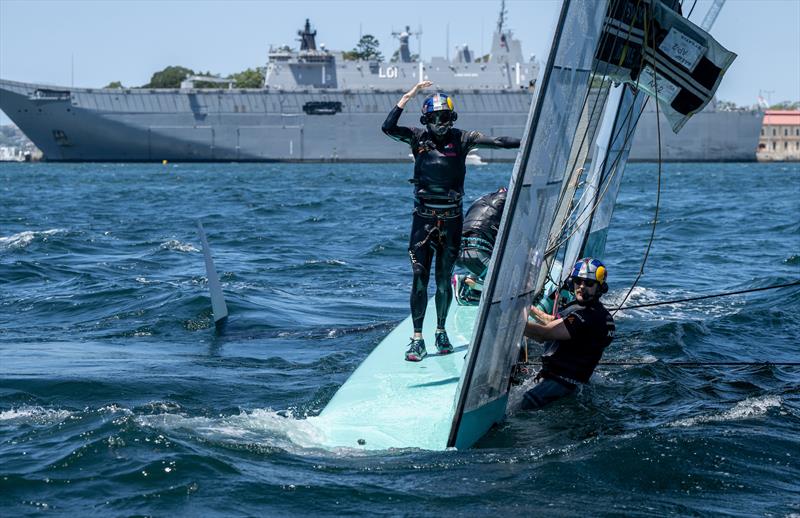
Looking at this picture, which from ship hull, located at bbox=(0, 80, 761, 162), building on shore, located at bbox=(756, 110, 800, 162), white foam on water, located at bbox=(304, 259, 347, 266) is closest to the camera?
white foam on water, located at bbox=(304, 259, 347, 266)

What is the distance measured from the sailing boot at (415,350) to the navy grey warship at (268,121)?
2980 inches

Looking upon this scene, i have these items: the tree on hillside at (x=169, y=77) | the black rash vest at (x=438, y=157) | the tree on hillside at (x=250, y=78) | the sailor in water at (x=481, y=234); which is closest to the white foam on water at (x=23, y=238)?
the sailor in water at (x=481, y=234)

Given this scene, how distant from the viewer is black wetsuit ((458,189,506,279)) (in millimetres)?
10391

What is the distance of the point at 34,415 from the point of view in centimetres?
711

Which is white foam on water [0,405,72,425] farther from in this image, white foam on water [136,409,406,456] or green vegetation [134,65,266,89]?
green vegetation [134,65,266,89]

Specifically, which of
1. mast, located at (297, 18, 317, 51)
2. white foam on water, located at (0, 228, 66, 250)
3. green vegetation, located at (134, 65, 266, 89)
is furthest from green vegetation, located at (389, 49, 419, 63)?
white foam on water, located at (0, 228, 66, 250)

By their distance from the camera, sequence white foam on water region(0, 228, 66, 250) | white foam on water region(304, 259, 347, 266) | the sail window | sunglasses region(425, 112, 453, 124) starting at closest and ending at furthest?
1. sunglasses region(425, 112, 453, 124)
2. white foam on water region(304, 259, 347, 266)
3. white foam on water region(0, 228, 66, 250)
4. the sail window

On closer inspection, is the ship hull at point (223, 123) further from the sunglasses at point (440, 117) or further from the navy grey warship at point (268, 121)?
the sunglasses at point (440, 117)

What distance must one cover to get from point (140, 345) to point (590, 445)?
5564 millimetres

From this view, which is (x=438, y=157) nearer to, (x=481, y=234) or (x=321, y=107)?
(x=481, y=234)

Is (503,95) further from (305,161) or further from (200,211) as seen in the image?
(200,211)

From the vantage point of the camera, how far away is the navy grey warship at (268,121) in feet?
281

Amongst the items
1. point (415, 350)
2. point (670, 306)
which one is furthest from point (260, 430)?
point (670, 306)

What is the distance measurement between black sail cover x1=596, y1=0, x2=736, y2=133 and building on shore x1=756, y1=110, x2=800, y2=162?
118 m
